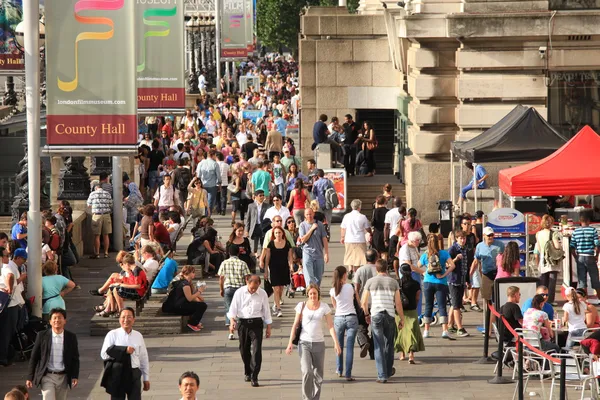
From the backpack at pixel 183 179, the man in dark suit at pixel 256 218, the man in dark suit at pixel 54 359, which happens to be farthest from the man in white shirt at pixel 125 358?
the backpack at pixel 183 179

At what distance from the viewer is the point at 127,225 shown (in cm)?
2698

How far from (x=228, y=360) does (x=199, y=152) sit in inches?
646

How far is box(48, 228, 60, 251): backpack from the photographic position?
20578 millimetres

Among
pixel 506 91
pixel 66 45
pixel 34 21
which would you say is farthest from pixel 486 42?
pixel 34 21

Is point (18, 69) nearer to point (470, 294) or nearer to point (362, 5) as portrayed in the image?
point (470, 294)

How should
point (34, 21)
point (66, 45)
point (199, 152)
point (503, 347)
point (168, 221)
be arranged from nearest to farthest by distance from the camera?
1. point (503, 347)
2. point (34, 21)
3. point (66, 45)
4. point (168, 221)
5. point (199, 152)

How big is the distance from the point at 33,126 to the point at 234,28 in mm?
44409

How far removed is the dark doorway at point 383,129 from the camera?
36750 mm

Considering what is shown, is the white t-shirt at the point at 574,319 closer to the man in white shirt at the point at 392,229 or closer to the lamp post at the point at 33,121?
the man in white shirt at the point at 392,229

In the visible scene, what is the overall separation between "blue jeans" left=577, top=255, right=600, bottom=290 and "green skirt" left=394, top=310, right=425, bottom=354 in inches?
168

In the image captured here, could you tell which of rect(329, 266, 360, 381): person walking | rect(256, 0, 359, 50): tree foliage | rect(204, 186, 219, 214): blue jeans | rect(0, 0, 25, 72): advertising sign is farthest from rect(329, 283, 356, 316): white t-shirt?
rect(256, 0, 359, 50): tree foliage

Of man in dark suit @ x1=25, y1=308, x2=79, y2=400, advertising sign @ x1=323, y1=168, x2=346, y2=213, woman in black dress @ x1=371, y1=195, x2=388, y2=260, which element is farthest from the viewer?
advertising sign @ x1=323, y1=168, x2=346, y2=213

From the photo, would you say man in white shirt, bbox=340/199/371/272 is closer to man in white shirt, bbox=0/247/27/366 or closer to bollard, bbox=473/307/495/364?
bollard, bbox=473/307/495/364

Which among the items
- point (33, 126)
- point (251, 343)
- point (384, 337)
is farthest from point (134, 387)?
point (33, 126)
